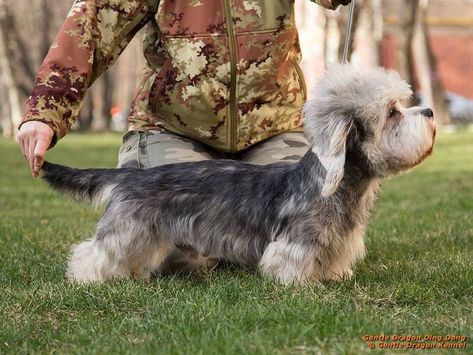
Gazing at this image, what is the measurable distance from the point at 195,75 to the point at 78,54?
757 millimetres

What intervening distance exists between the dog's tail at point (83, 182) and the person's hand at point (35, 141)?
0.75 ft

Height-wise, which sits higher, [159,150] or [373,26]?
[373,26]

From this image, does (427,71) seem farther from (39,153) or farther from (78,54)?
(39,153)

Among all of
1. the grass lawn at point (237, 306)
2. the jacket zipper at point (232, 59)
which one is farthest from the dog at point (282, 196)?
the jacket zipper at point (232, 59)

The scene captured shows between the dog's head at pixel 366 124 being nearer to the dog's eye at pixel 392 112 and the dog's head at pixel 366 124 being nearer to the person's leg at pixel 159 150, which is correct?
the dog's eye at pixel 392 112

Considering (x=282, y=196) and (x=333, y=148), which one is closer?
(x=333, y=148)

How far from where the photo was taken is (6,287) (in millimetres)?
4668

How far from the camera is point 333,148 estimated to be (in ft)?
13.9

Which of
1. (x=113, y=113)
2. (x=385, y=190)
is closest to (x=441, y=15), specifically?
(x=113, y=113)

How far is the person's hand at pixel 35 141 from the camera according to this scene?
4.51 meters

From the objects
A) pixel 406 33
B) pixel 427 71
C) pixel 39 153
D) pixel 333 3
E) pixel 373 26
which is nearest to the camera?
pixel 39 153

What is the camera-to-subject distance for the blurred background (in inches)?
711

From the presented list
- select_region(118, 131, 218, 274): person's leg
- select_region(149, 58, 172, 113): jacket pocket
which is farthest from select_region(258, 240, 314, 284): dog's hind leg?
select_region(149, 58, 172, 113): jacket pocket

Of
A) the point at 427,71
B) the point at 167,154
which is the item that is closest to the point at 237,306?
the point at 167,154
